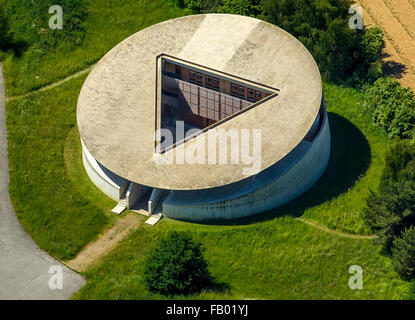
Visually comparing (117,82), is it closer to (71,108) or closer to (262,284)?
(71,108)

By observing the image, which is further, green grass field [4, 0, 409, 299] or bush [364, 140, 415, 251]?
bush [364, 140, 415, 251]

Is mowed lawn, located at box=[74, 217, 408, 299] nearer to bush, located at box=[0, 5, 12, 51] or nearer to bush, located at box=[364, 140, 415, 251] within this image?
bush, located at box=[364, 140, 415, 251]

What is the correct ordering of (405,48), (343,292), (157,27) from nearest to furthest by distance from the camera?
(343,292)
(157,27)
(405,48)

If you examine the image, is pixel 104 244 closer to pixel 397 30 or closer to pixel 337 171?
pixel 337 171

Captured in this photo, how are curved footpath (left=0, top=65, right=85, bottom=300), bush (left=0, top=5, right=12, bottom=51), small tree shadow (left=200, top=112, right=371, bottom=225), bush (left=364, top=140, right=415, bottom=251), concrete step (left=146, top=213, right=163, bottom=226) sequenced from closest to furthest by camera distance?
curved footpath (left=0, top=65, right=85, bottom=300)
bush (left=364, top=140, right=415, bottom=251)
concrete step (left=146, top=213, right=163, bottom=226)
small tree shadow (left=200, top=112, right=371, bottom=225)
bush (left=0, top=5, right=12, bottom=51)

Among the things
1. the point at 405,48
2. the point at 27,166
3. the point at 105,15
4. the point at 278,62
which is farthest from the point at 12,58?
the point at 405,48

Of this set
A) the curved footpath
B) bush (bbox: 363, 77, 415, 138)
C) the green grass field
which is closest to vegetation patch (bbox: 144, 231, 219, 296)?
the green grass field

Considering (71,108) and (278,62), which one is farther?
(71,108)
